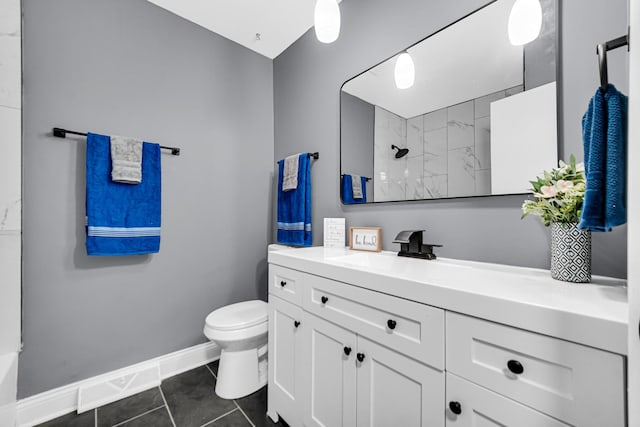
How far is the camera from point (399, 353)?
0.82 metres

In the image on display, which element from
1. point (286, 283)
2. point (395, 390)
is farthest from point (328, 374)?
point (286, 283)

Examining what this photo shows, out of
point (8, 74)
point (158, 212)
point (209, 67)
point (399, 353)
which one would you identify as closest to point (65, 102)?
point (8, 74)

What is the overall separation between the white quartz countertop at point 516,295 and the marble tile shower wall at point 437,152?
1.22ft

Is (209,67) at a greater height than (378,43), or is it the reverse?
(209,67)

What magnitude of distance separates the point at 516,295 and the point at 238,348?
4.86 feet

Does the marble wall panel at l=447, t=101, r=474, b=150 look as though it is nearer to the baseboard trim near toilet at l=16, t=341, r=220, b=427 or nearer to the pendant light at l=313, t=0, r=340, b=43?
the pendant light at l=313, t=0, r=340, b=43

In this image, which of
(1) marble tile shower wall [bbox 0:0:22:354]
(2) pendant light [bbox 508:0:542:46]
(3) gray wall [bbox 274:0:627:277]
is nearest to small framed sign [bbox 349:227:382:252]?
(3) gray wall [bbox 274:0:627:277]

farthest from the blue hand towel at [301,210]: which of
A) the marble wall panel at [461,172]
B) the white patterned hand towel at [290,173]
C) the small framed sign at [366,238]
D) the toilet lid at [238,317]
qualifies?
the marble wall panel at [461,172]

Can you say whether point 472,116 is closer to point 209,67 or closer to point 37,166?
point 209,67

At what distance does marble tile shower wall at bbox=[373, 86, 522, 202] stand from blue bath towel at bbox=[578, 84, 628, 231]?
47 centimetres

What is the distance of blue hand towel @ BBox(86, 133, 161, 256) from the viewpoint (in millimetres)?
1521

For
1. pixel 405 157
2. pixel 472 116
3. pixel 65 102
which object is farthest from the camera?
pixel 65 102

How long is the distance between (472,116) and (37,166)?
2.23 meters

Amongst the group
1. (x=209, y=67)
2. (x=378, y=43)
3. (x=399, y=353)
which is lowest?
(x=399, y=353)
